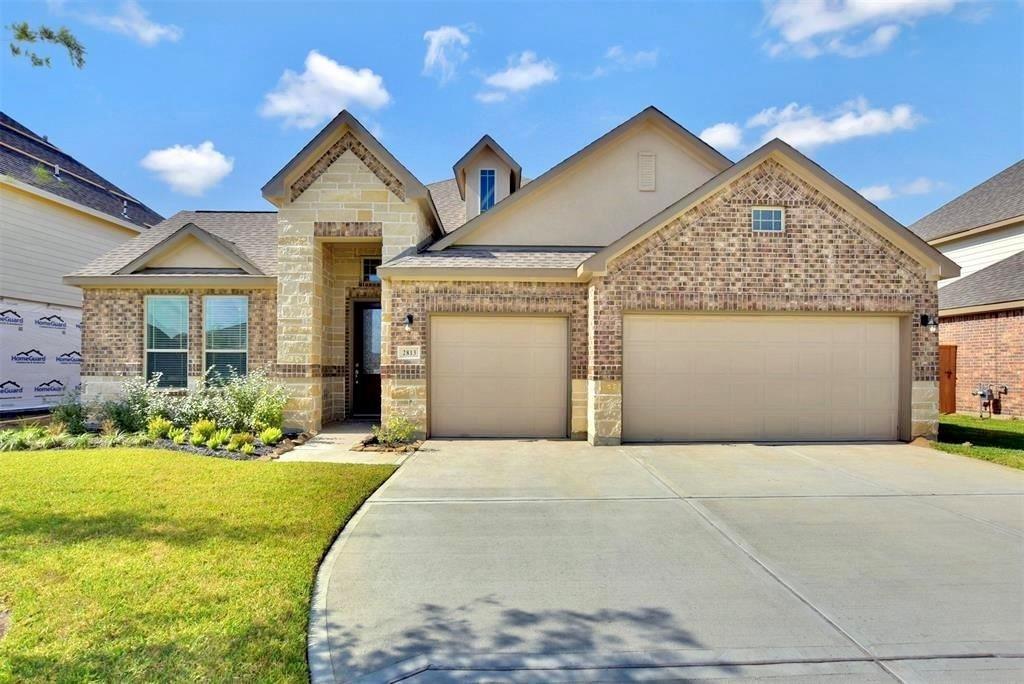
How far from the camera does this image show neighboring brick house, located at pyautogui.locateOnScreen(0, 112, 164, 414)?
1582cm

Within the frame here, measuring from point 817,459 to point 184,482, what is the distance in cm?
933

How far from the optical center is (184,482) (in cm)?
720

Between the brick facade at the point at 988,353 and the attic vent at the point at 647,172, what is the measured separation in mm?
10263

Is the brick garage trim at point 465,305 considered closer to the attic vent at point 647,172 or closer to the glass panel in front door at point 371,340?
the glass panel in front door at point 371,340

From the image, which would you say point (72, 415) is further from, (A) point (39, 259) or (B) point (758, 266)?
(B) point (758, 266)

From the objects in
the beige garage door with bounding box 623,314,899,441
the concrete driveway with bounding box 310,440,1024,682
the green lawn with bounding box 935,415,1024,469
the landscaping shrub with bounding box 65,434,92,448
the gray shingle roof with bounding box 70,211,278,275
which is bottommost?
the concrete driveway with bounding box 310,440,1024,682

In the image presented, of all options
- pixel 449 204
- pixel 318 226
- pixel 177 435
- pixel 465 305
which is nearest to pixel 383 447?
pixel 465 305

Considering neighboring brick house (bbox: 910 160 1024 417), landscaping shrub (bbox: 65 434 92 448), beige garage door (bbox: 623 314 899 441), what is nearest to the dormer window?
beige garage door (bbox: 623 314 899 441)

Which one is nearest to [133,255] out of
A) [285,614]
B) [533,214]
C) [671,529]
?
[533,214]

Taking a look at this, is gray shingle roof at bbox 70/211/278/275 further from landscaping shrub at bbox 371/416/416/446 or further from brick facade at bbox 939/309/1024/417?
brick facade at bbox 939/309/1024/417

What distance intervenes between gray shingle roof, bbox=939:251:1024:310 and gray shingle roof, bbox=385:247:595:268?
11.7 meters

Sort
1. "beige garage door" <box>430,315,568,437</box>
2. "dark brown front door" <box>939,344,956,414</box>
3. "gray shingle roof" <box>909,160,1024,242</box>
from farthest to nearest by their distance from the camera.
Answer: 1. "gray shingle roof" <box>909,160,1024,242</box>
2. "dark brown front door" <box>939,344,956,414</box>
3. "beige garage door" <box>430,315,568,437</box>

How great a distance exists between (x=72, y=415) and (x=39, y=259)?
9.02 metres

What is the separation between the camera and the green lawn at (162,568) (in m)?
3.26
